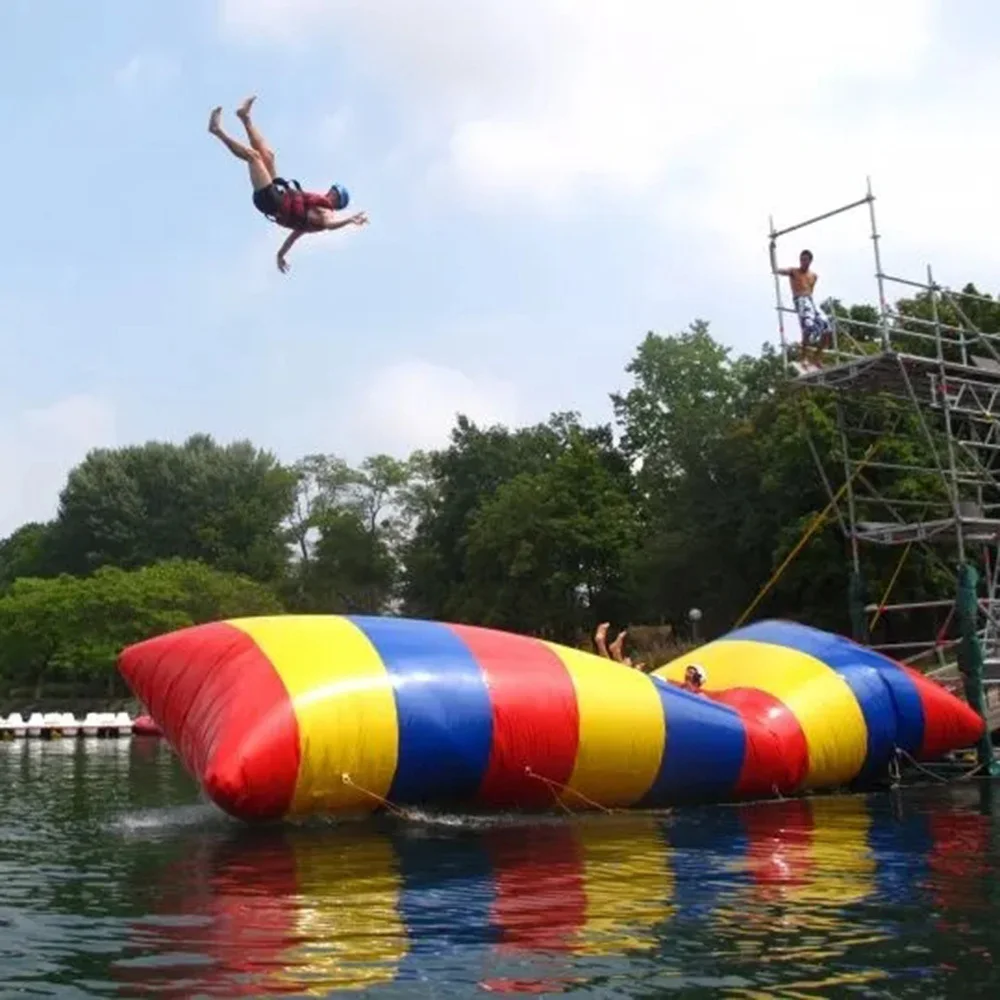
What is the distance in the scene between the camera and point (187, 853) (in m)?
12.8

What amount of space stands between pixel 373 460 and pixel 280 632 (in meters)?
67.6

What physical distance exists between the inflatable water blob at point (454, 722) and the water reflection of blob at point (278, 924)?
0.81m

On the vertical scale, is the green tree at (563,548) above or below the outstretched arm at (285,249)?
above

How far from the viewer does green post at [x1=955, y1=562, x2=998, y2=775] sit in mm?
20797

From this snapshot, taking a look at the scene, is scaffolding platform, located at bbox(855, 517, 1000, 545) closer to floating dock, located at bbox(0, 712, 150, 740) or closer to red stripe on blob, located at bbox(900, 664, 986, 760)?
red stripe on blob, located at bbox(900, 664, 986, 760)

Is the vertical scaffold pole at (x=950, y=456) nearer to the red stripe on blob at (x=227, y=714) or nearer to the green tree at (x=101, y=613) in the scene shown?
the red stripe on blob at (x=227, y=714)

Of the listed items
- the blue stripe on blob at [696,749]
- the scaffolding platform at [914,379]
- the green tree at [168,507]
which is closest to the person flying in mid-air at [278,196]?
the blue stripe on blob at [696,749]

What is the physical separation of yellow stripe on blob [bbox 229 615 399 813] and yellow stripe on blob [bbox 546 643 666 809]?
2.30 metres

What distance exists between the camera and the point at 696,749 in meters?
15.8

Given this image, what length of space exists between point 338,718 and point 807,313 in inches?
525

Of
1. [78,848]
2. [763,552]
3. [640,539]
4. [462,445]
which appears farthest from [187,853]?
[462,445]

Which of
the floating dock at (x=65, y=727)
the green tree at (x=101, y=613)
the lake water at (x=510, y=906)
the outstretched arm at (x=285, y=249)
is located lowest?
the lake water at (x=510, y=906)

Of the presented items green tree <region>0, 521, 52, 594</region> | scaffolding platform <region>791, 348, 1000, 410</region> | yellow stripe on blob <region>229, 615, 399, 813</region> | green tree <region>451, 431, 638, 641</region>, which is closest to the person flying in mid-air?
yellow stripe on blob <region>229, 615, 399, 813</region>

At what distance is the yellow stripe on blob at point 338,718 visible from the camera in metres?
13.1
